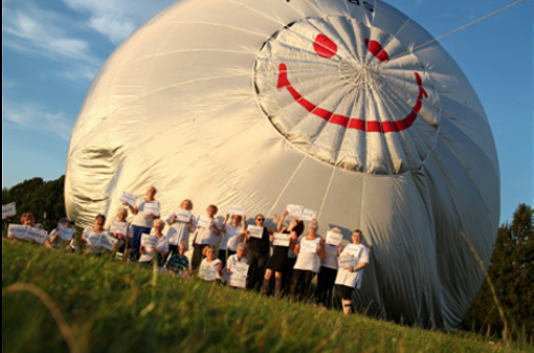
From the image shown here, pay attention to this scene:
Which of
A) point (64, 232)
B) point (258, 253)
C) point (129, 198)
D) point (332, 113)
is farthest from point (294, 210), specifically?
point (64, 232)

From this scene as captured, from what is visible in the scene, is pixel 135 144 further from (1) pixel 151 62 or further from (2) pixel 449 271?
(2) pixel 449 271

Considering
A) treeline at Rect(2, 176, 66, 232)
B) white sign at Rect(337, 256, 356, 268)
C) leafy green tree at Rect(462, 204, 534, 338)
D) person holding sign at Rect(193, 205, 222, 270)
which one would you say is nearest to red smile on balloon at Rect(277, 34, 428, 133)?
white sign at Rect(337, 256, 356, 268)

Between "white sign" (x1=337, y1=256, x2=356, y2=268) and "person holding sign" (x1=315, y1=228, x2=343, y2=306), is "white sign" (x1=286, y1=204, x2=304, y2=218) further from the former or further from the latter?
"white sign" (x1=337, y1=256, x2=356, y2=268)

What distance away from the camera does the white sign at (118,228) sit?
21.8ft

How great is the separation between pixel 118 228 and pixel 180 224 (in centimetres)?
110

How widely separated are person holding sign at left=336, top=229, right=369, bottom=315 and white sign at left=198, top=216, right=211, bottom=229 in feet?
8.17

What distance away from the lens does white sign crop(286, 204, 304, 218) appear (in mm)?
7250

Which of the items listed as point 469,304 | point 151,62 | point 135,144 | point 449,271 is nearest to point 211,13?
point 151,62

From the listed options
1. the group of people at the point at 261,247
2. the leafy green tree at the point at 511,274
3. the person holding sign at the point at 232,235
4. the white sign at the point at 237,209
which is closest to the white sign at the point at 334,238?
the group of people at the point at 261,247

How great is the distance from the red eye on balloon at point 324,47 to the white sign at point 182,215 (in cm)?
498

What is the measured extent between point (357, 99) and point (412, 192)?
244cm

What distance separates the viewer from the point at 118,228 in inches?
264

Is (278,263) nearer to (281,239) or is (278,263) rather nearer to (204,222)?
(281,239)

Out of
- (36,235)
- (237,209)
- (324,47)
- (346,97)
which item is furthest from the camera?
(324,47)
